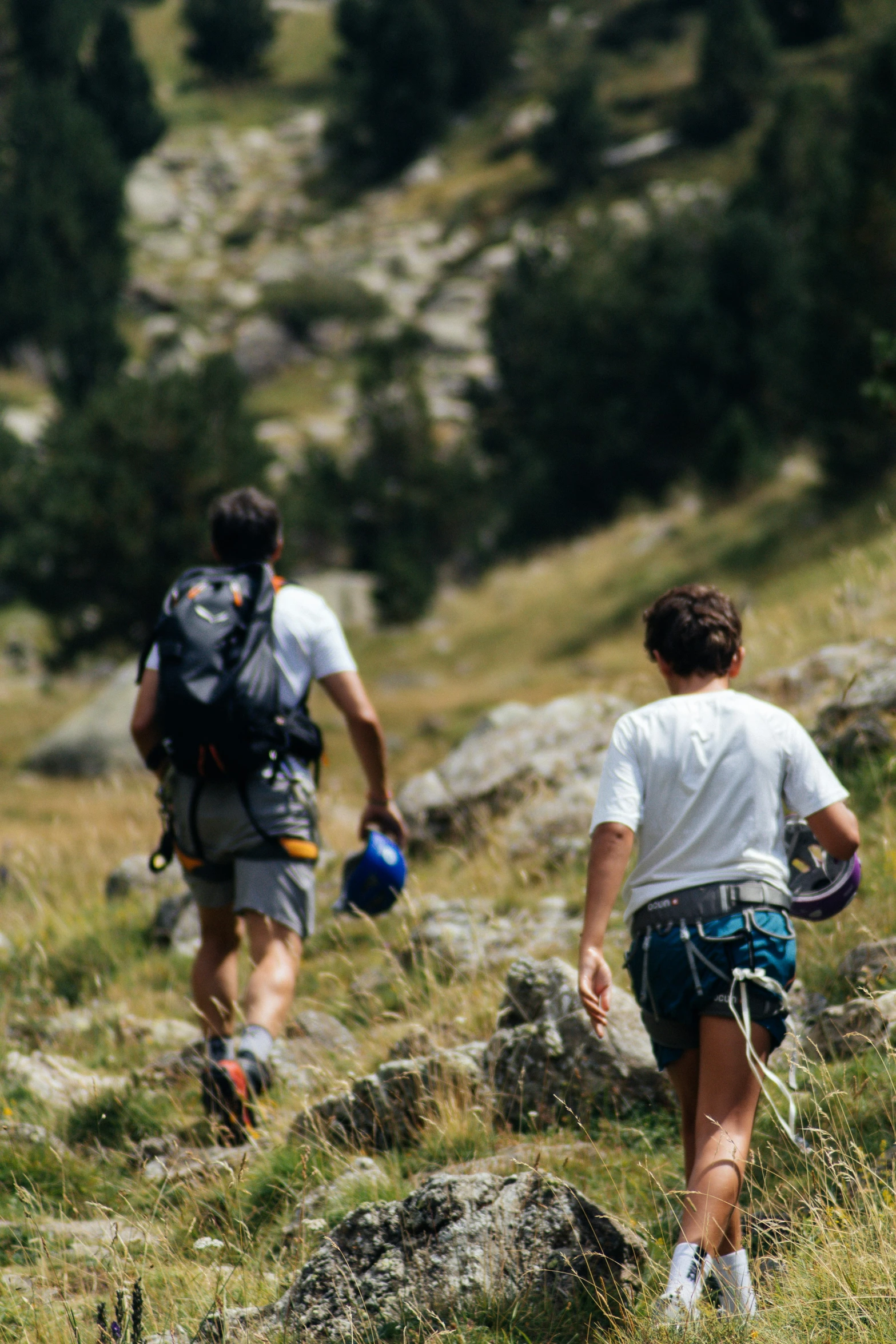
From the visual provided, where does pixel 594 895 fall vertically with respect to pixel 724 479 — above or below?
above

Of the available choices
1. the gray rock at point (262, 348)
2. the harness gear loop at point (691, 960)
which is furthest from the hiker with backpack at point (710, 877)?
the gray rock at point (262, 348)

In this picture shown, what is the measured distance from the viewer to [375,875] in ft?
13.2

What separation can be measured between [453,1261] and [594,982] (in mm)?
648

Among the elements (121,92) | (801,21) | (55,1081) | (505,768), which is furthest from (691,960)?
(121,92)

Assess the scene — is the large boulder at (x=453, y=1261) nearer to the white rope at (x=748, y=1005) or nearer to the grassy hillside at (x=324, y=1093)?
the grassy hillside at (x=324, y=1093)

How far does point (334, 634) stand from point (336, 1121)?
60.0 inches

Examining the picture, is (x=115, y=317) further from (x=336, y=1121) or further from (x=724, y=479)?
(x=336, y=1121)

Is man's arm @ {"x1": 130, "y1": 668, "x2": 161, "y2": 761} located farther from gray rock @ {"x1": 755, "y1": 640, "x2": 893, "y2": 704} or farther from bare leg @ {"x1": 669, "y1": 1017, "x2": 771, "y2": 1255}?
gray rock @ {"x1": 755, "y1": 640, "x2": 893, "y2": 704}

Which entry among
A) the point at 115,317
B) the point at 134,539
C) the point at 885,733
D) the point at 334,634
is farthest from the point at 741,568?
the point at 115,317

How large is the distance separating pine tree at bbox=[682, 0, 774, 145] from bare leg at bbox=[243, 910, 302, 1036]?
54.0 meters

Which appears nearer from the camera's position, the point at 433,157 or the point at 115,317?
the point at 115,317

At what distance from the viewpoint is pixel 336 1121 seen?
3430 mm

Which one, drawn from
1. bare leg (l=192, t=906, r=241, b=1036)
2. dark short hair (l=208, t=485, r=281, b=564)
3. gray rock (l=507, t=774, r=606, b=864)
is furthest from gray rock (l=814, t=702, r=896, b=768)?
bare leg (l=192, t=906, r=241, b=1036)

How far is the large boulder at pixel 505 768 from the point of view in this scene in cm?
659
